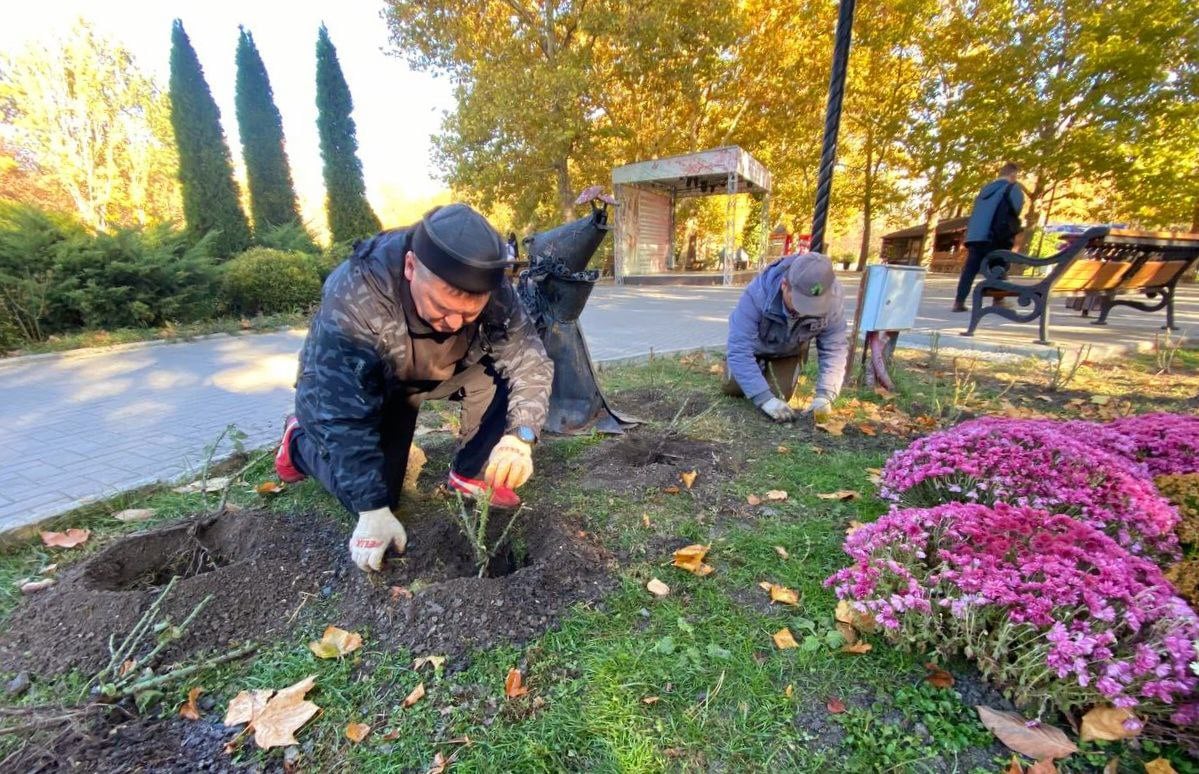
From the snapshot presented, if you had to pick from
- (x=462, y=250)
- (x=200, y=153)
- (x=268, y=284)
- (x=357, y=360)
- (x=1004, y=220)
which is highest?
(x=200, y=153)

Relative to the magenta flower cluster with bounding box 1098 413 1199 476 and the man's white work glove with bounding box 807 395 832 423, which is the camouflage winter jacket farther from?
the magenta flower cluster with bounding box 1098 413 1199 476

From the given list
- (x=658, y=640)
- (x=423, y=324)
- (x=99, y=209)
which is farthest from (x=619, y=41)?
(x=99, y=209)

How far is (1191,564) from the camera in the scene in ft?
4.71

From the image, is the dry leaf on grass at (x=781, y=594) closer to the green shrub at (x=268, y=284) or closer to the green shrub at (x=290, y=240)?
the green shrub at (x=268, y=284)

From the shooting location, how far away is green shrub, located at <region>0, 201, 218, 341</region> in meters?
5.98

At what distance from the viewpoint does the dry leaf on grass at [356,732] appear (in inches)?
49.1

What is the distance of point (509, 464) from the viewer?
1.90m

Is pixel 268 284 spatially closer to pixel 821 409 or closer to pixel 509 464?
pixel 509 464

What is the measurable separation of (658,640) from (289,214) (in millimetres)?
14370

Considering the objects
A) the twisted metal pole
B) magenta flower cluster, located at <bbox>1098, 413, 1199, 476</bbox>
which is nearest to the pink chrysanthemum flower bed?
magenta flower cluster, located at <bbox>1098, 413, 1199, 476</bbox>

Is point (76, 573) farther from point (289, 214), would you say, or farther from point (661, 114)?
point (661, 114)

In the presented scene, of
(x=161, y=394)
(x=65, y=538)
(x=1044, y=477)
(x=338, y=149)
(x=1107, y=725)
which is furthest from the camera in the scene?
(x=338, y=149)

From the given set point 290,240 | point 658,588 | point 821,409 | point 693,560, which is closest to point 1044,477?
point 693,560

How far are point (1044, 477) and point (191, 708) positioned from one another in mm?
2673
